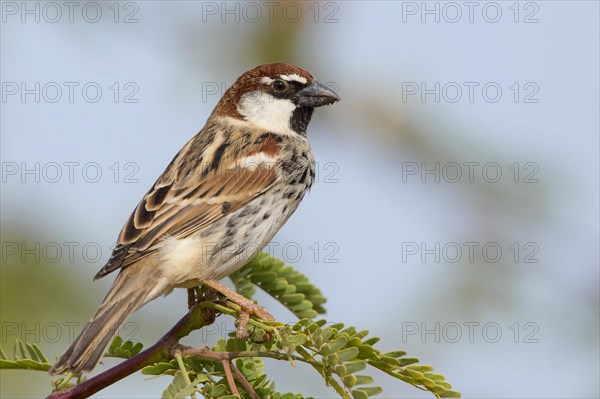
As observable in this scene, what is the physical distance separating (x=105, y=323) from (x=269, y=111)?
6.87 ft

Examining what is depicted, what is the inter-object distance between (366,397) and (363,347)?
19cm

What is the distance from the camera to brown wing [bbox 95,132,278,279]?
4.36m

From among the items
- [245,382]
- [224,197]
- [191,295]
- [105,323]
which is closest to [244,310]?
[245,382]

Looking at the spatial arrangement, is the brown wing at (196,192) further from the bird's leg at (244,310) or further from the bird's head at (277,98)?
the bird's leg at (244,310)

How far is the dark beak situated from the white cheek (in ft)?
0.28

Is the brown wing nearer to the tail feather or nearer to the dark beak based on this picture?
the tail feather

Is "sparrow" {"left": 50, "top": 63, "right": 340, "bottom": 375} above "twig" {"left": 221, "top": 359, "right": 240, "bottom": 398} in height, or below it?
above

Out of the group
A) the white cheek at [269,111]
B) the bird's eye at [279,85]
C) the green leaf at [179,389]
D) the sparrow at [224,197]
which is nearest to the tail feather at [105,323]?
the sparrow at [224,197]

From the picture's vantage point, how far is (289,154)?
501cm

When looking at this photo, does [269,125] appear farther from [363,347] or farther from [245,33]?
[363,347]

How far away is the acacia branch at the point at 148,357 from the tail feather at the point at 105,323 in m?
0.37

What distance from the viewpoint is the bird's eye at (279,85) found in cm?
525

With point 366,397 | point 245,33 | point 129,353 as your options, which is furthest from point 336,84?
point 366,397

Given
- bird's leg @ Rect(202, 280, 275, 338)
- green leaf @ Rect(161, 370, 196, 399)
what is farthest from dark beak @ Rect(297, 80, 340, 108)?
green leaf @ Rect(161, 370, 196, 399)
